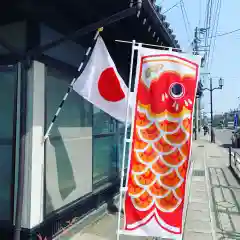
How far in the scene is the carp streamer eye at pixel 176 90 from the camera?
11.4 feet

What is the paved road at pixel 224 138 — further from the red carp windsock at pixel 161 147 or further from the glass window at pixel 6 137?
the glass window at pixel 6 137

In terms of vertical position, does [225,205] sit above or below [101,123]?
below

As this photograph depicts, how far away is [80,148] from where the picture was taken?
17.6 ft

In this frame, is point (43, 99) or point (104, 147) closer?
point (43, 99)

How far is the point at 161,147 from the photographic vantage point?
349cm

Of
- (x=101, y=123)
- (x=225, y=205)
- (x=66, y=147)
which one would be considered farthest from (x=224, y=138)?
(x=66, y=147)

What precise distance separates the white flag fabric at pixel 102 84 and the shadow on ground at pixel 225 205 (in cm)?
314

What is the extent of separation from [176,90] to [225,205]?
524 centimetres

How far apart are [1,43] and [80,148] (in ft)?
7.58

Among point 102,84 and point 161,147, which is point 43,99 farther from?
point 161,147

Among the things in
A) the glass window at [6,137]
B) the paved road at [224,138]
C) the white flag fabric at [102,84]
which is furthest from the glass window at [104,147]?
the paved road at [224,138]

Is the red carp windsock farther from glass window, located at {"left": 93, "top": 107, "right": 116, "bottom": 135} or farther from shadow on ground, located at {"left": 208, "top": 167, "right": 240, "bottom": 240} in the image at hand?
glass window, located at {"left": 93, "top": 107, "right": 116, "bottom": 135}

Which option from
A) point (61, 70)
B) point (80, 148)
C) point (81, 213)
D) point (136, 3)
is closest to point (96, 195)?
point (81, 213)

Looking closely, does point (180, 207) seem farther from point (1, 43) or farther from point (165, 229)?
point (1, 43)
